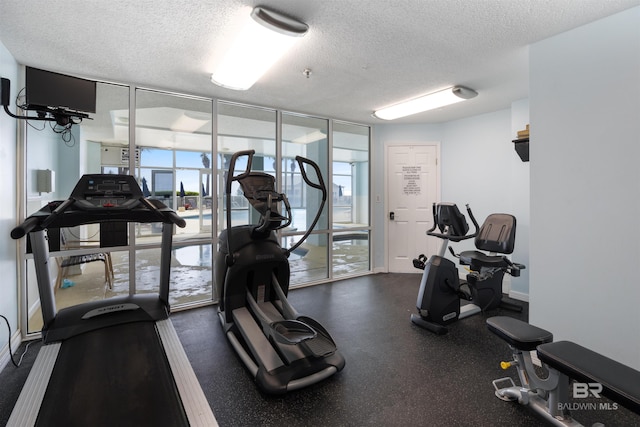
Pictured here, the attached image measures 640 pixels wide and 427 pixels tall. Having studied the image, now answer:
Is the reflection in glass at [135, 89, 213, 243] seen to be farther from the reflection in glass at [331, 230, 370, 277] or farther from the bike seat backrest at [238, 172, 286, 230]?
the reflection in glass at [331, 230, 370, 277]

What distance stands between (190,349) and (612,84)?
3784mm

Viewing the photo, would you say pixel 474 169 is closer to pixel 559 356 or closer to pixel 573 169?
pixel 573 169

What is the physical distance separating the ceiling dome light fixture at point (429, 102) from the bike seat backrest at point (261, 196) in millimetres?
2305

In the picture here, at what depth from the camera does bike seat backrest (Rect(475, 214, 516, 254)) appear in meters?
3.41

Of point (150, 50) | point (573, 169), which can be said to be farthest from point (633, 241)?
point (150, 50)

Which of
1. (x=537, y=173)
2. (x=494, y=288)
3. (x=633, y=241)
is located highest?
(x=537, y=173)

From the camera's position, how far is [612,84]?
2.05 m

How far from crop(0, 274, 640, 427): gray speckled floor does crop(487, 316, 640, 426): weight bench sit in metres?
0.11

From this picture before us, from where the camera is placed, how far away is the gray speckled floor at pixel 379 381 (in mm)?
1855

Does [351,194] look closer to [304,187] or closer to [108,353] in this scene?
[304,187]

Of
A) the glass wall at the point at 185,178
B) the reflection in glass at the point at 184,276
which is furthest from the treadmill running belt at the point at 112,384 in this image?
the reflection in glass at the point at 184,276

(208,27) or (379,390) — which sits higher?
(208,27)

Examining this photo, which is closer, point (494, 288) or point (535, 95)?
point (535, 95)

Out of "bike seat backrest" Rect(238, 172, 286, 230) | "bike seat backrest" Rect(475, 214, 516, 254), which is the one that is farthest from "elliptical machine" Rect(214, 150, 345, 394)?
"bike seat backrest" Rect(475, 214, 516, 254)
